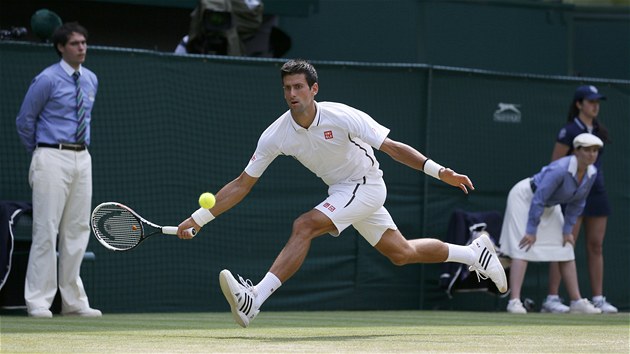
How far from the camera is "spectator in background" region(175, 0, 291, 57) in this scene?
13273mm

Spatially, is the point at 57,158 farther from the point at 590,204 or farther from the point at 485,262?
the point at 590,204

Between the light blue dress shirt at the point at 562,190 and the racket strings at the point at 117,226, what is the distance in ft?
16.3

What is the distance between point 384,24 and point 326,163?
7282mm

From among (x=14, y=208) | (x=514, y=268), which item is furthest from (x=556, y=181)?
(x=14, y=208)

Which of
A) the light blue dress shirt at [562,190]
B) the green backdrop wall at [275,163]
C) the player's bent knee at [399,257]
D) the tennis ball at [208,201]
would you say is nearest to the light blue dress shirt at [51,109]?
the green backdrop wall at [275,163]

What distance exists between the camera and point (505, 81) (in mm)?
13148

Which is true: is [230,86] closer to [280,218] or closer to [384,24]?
[280,218]

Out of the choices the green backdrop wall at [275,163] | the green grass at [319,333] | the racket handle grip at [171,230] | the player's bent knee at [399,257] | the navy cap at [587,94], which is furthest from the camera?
the navy cap at [587,94]

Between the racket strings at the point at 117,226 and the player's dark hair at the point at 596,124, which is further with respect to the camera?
the player's dark hair at the point at 596,124

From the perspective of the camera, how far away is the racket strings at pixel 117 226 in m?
8.39

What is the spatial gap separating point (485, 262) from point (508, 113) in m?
4.03

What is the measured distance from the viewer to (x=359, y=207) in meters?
8.48

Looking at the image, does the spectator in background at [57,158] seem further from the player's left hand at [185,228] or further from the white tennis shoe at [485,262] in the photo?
the white tennis shoe at [485,262]

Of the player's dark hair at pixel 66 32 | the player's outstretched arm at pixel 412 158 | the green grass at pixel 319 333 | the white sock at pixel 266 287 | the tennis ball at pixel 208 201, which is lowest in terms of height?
the green grass at pixel 319 333
